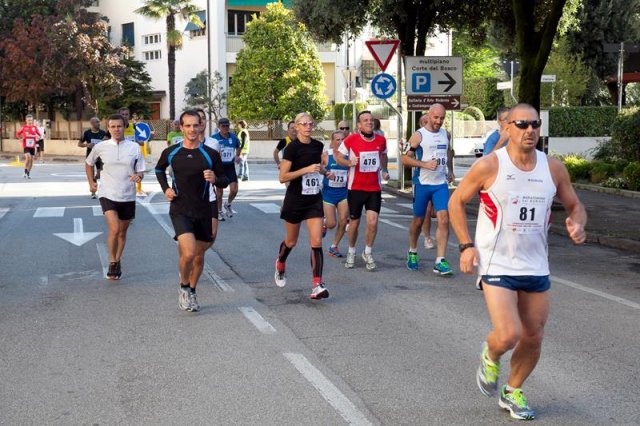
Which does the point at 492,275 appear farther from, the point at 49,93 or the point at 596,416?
the point at 49,93

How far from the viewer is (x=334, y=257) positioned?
44.8 ft

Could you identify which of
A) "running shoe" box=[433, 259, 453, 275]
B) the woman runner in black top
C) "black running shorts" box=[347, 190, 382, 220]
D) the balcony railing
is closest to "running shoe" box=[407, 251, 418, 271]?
"running shoe" box=[433, 259, 453, 275]

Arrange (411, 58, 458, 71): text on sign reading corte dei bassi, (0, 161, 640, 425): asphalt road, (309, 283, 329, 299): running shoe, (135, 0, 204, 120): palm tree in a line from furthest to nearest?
(135, 0, 204, 120): palm tree → (411, 58, 458, 71): text on sign reading corte dei bassi → (309, 283, 329, 299): running shoe → (0, 161, 640, 425): asphalt road

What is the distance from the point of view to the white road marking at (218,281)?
434 inches

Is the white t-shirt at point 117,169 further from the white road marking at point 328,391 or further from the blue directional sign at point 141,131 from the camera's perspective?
the blue directional sign at point 141,131

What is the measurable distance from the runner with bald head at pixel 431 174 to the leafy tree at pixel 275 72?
39.2 metres

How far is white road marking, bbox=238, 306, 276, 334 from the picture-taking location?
8.73m

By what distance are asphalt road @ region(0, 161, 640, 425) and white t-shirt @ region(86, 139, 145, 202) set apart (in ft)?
3.24

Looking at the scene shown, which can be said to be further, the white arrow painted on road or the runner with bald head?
the white arrow painted on road

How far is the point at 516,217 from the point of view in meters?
5.91

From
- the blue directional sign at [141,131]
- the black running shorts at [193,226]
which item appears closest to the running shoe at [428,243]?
the black running shorts at [193,226]

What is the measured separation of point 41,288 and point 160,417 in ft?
18.3

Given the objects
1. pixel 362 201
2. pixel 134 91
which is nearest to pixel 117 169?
pixel 362 201

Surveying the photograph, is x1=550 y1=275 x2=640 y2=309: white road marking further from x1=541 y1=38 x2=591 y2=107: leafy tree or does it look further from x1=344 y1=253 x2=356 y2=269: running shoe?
x1=541 y1=38 x2=591 y2=107: leafy tree
